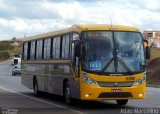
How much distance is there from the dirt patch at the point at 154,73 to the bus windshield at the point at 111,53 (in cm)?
2804

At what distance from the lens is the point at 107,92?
17188 mm

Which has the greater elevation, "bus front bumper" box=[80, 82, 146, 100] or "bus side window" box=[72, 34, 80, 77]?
"bus side window" box=[72, 34, 80, 77]

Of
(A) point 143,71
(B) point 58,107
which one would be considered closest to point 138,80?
(A) point 143,71

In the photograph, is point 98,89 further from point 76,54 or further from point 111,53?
point 76,54

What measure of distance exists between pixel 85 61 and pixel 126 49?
1.45 meters

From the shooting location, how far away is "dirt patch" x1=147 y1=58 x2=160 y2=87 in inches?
1929

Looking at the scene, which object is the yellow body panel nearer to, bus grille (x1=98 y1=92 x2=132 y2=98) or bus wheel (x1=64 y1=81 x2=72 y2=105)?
bus grille (x1=98 y1=92 x2=132 y2=98)

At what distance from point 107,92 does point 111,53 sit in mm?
1319

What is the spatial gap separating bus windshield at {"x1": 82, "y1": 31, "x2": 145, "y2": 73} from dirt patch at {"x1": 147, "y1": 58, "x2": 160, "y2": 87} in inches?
1104

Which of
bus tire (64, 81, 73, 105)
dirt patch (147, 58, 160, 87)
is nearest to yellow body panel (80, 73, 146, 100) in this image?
bus tire (64, 81, 73, 105)

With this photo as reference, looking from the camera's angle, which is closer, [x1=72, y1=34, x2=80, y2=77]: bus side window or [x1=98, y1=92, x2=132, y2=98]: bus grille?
[x1=98, y1=92, x2=132, y2=98]: bus grille

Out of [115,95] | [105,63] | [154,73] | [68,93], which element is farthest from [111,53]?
[154,73]

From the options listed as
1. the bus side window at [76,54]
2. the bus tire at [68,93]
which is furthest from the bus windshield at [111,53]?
the bus tire at [68,93]

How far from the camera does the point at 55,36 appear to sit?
21.2 meters
